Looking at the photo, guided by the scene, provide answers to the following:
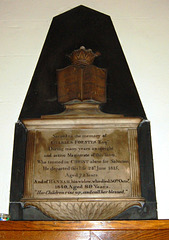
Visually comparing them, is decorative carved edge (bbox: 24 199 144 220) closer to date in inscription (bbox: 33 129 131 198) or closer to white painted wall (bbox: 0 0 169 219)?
date in inscription (bbox: 33 129 131 198)

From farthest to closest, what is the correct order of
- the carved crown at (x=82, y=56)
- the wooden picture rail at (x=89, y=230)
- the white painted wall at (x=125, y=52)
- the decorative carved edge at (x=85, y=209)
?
the carved crown at (x=82, y=56), the white painted wall at (x=125, y=52), the decorative carved edge at (x=85, y=209), the wooden picture rail at (x=89, y=230)

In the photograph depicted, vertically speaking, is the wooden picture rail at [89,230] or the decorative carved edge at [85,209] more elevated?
the decorative carved edge at [85,209]

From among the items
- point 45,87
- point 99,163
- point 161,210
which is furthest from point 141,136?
point 45,87

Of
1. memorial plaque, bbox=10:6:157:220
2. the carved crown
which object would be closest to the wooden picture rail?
memorial plaque, bbox=10:6:157:220

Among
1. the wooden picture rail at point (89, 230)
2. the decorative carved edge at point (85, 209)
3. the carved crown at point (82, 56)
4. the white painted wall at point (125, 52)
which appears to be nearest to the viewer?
the wooden picture rail at point (89, 230)

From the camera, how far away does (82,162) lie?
8.98 ft

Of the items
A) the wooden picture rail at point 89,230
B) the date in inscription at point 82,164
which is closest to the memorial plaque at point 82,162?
the date in inscription at point 82,164

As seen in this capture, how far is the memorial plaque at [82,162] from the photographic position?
2602 millimetres

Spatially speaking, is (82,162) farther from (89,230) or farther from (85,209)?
(89,230)

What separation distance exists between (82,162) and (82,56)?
116cm

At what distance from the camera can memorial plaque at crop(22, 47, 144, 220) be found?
2.60 meters

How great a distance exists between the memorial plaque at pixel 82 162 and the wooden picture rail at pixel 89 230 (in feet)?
0.68

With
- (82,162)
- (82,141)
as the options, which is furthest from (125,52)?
(82,162)

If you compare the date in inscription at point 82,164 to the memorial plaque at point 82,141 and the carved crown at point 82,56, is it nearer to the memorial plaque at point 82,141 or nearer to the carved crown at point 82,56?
the memorial plaque at point 82,141
